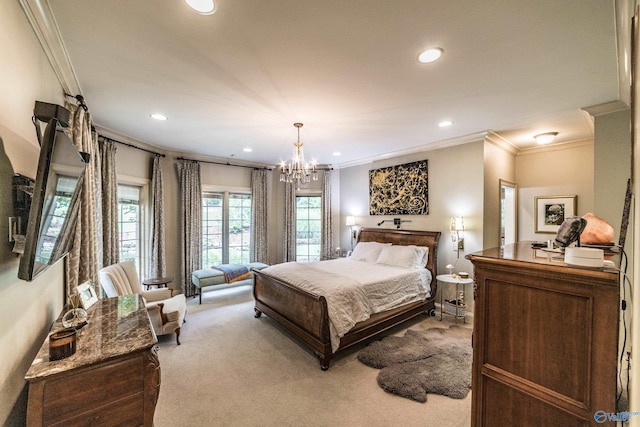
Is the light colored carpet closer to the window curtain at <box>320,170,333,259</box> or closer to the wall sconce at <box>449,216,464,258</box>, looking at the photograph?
the wall sconce at <box>449,216,464,258</box>

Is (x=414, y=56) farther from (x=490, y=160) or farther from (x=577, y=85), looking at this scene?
(x=490, y=160)

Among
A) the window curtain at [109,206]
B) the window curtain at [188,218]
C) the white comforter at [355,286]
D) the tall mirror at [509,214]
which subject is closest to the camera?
the white comforter at [355,286]

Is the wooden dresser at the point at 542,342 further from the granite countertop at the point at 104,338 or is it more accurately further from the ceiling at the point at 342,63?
the granite countertop at the point at 104,338

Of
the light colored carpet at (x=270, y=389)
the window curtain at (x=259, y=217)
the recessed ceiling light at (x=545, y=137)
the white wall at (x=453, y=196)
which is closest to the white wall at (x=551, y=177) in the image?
the recessed ceiling light at (x=545, y=137)

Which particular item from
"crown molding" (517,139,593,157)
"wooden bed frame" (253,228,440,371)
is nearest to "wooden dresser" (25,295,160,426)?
"wooden bed frame" (253,228,440,371)

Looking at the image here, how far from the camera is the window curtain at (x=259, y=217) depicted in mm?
6020

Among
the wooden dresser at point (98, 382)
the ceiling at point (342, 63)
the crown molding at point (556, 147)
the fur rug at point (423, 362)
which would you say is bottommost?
the fur rug at point (423, 362)

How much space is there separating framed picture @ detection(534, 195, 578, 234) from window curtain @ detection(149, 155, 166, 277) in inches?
268

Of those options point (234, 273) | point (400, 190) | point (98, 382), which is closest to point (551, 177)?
point (400, 190)

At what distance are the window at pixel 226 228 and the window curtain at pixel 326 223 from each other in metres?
1.82

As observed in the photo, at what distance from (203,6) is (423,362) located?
3.68m

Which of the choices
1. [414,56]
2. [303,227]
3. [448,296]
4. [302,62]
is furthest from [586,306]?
[303,227]

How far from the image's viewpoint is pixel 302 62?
2.06 m

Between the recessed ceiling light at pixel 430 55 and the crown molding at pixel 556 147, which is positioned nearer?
the recessed ceiling light at pixel 430 55
